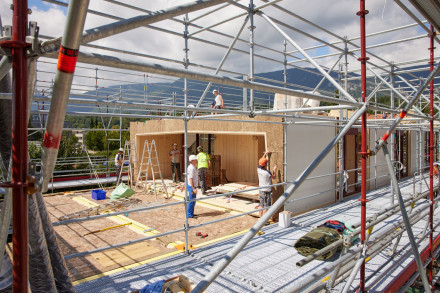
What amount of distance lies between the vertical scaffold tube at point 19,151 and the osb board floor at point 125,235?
12.1 ft

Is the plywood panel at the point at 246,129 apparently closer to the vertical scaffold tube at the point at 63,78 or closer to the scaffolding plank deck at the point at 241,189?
the scaffolding plank deck at the point at 241,189

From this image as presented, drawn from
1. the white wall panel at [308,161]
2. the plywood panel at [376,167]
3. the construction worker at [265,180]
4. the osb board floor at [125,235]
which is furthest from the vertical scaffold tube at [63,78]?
the plywood panel at [376,167]

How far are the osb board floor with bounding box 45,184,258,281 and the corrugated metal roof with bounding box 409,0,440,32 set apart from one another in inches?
217

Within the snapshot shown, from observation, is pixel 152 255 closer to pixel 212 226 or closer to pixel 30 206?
pixel 212 226

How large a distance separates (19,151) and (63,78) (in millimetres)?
409

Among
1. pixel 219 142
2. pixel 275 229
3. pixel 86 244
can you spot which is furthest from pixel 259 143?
pixel 86 244

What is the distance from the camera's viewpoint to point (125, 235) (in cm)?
729

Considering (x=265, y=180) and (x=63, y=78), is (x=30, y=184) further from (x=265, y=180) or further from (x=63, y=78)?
(x=265, y=180)

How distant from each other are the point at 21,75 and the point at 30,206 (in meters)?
0.81

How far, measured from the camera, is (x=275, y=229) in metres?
6.97

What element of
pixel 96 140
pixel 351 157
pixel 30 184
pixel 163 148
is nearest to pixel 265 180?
pixel 351 157

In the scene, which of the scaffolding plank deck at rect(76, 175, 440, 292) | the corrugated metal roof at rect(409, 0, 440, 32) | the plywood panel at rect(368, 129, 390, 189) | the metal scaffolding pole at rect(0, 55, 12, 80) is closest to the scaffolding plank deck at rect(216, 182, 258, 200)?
the scaffolding plank deck at rect(76, 175, 440, 292)

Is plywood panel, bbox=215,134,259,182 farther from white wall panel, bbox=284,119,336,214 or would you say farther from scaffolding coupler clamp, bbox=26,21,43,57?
scaffolding coupler clamp, bbox=26,21,43,57

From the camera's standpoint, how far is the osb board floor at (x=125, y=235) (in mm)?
5309
